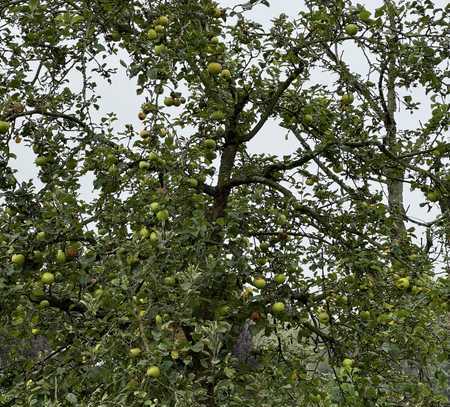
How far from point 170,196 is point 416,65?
7.00 feet

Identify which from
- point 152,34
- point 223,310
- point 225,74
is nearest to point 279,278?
point 223,310

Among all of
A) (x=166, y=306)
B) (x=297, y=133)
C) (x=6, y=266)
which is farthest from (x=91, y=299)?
(x=297, y=133)

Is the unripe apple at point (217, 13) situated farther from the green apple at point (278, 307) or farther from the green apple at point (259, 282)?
the green apple at point (278, 307)

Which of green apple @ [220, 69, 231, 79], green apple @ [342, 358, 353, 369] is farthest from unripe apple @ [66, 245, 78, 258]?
green apple @ [342, 358, 353, 369]

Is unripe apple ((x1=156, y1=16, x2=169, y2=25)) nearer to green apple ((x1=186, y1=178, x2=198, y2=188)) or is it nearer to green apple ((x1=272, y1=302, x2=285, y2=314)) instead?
green apple ((x1=186, y1=178, x2=198, y2=188))

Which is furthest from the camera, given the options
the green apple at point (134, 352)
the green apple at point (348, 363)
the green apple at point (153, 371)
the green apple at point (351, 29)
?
the green apple at point (351, 29)

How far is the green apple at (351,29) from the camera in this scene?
171 inches

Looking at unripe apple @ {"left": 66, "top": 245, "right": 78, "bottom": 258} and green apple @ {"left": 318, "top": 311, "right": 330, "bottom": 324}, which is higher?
green apple @ {"left": 318, "top": 311, "right": 330, "bottom": 324}

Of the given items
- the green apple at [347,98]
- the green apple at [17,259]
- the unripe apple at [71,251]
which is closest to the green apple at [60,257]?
the unripe apple at [71,251]

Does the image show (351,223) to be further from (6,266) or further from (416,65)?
(6,266)

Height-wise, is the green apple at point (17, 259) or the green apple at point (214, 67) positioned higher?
the green apple at point (214, 67)

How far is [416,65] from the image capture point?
4652 millimetres

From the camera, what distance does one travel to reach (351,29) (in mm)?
4355

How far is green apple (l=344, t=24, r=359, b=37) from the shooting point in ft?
14.2
